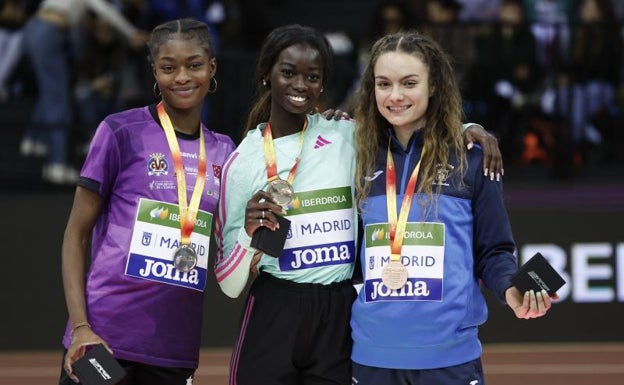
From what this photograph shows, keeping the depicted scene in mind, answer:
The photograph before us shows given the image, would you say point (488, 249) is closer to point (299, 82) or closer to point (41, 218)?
point (299, 82)

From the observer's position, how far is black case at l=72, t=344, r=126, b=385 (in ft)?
13.4

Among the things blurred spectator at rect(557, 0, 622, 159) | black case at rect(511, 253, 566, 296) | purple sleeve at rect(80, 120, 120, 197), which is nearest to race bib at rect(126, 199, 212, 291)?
purple sleeve at rect(80, 120, 120, 197)

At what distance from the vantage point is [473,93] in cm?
948

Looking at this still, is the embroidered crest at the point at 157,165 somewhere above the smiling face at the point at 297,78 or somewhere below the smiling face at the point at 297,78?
below

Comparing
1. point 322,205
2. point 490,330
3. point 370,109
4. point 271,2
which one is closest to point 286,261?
point 322,205

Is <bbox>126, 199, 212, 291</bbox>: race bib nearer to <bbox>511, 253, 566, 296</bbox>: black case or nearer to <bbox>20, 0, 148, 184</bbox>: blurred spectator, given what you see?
<bbox>511, 253, 566, 296</bbox>: black case

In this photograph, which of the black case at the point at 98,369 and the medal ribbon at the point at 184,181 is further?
the medal ribbon at the point at 184,181

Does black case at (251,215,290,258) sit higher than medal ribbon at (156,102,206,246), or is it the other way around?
medal ribbon at (156,102,206,246)

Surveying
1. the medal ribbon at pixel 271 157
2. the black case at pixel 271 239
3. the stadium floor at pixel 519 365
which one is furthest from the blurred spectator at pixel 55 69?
the black case at pixel 271 239

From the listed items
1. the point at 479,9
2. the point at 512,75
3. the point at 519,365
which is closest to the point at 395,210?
the point at 519,365

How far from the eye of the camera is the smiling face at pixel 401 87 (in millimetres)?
4293

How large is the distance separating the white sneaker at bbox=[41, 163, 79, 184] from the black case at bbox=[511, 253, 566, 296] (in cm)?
617

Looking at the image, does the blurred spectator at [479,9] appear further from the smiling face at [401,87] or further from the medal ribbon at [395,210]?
the medal ribbon at [395,210]

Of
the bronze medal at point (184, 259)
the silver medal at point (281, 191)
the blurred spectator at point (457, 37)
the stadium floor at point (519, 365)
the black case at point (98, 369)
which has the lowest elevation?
the stadium floor at point (519, 365)
